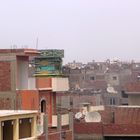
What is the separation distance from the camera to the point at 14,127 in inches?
813

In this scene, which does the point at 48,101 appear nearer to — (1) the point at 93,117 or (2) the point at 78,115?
(1) the point at 93,117

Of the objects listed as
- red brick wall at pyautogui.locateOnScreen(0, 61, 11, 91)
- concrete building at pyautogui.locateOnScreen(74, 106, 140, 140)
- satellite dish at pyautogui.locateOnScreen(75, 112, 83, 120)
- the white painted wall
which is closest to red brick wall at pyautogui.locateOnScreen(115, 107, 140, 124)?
concrete building at pyautogui.locateOnScreen(74, 106, 140, 140)

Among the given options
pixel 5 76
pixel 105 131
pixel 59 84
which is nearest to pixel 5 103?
pixel 5 76

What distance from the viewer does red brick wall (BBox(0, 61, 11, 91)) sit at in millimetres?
27719

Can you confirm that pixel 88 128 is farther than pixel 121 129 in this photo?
Yes

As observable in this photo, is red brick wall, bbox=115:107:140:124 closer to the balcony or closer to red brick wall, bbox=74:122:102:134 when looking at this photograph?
red brick wall, bbox=74:122:102:134

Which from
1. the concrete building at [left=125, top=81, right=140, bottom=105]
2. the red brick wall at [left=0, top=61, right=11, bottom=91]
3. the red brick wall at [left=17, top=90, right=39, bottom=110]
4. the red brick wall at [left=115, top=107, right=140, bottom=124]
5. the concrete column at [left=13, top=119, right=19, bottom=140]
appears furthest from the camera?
the concrete building at [left=125, top=81, right=140, bottom=105]

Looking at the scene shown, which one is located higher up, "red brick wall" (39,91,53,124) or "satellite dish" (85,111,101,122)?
"red brick wall" (39,91,53,124)

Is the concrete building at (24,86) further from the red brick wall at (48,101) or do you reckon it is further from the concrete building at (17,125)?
the concrete building at (17,125)

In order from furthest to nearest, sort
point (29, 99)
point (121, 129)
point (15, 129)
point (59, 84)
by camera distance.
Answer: point (121, 129), point (59, 84), point (29, 99), point (15, 129)

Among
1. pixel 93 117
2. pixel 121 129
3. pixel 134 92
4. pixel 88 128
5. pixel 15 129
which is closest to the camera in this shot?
pixel 15 129

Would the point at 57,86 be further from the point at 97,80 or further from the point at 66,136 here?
the point at 97,80

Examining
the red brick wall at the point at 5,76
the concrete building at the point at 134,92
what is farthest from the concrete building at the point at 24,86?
the concrete building at the point at 134,92

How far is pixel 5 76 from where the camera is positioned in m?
27.8
